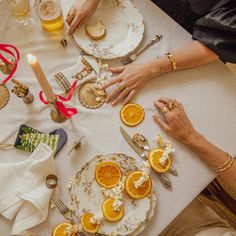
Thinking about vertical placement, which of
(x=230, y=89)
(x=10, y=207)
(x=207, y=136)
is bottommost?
(x=10, y=207)

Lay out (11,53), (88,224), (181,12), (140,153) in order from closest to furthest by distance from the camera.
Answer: (88,224) → (140,153) → (11,53) → (181,12)

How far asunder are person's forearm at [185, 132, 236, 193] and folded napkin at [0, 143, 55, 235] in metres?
0.41

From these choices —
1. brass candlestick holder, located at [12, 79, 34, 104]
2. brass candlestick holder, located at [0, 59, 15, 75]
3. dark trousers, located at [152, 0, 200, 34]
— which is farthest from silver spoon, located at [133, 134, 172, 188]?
dark trousers, located at [152, 0, 200, 34]

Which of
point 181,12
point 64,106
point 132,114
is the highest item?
point 181,12

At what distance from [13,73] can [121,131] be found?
0.40 meters

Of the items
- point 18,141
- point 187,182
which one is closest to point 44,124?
point 18,141

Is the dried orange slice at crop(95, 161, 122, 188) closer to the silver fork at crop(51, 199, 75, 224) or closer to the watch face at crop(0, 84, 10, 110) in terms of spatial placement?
the silver fork at crop(51, 199, 75, 224)

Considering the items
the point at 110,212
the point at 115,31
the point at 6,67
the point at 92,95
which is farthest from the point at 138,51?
the point at 110,212

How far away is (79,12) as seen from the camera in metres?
1.14

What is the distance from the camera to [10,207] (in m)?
0.92

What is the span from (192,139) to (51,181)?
0.42 metres

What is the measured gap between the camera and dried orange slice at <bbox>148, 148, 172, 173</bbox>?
3.23 ft

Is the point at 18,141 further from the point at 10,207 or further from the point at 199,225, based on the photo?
the point at 199,225

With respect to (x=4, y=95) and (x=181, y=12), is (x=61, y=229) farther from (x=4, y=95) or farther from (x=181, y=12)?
(x=181, y=12)
